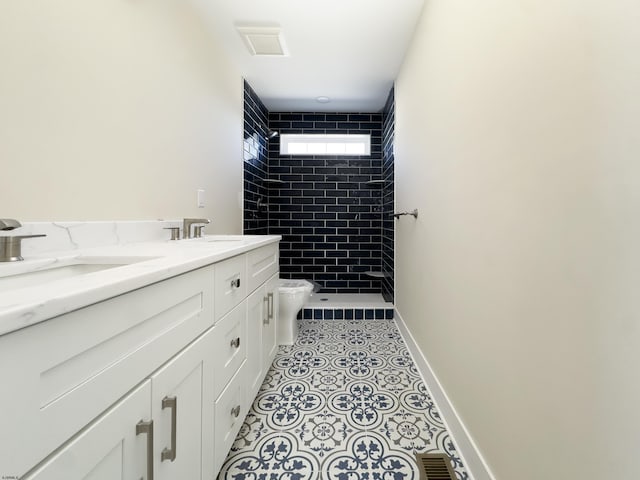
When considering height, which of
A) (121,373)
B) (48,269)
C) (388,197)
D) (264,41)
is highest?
(264,41)

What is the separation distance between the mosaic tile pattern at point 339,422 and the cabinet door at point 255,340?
17 centimetres

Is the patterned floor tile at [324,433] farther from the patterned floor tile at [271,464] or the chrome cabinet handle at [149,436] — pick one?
the chrome cabinet handle at [149,436]

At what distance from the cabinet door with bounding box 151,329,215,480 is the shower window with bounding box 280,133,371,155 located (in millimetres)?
3102

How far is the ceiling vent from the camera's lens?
82.2 inches

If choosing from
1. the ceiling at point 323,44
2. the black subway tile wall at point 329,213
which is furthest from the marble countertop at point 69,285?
the black subway tile wall at point 329,213

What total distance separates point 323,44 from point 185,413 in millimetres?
2447

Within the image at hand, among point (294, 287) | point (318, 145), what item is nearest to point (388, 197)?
point (318, 145)

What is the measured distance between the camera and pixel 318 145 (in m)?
3.70

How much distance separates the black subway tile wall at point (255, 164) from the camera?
2.95 meters

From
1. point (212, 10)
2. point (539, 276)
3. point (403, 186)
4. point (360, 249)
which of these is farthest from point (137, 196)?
point (360, 249)

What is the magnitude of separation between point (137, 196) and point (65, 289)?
1.09 m

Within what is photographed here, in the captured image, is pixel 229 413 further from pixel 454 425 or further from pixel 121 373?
pixel 454 425

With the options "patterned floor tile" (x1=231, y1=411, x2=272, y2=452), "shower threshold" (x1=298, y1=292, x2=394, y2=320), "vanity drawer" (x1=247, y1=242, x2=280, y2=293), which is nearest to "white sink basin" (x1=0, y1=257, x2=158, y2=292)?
"vanity drawer" (x1=247, y1=242, x2=280, y2=293)

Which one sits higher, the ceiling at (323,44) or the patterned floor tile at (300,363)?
the ceiling at (323,44)
